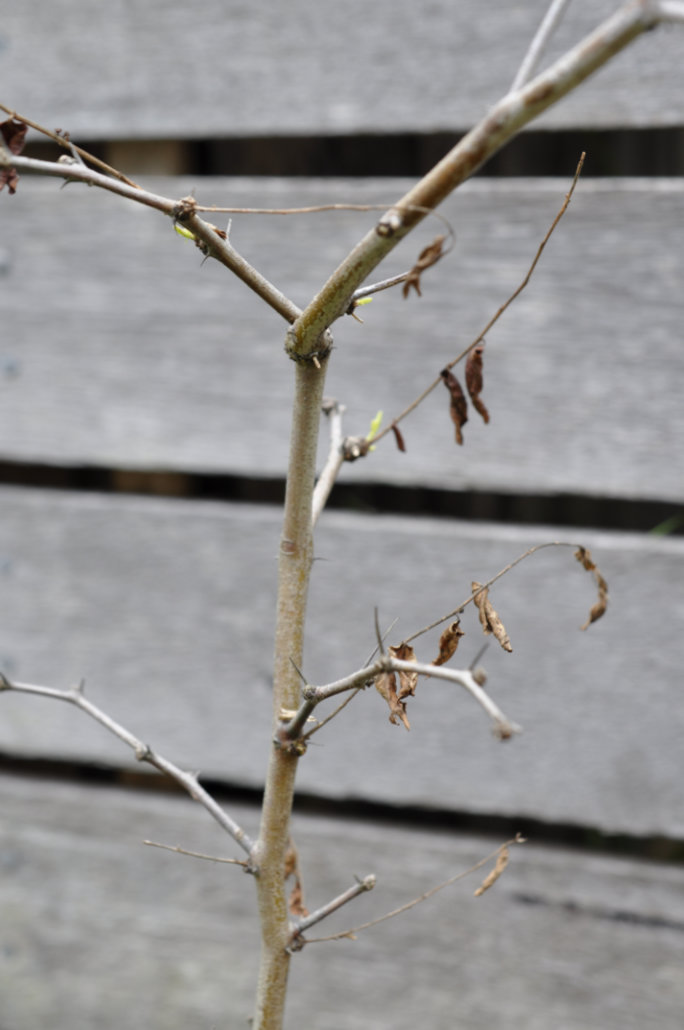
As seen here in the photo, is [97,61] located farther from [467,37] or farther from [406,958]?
[406,958]

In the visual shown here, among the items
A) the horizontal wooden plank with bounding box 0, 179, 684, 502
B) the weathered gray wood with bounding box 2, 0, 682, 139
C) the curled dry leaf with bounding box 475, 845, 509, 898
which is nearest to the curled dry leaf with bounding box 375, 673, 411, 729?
the curled dry leaf with bounding box 475, 845, 509, 898

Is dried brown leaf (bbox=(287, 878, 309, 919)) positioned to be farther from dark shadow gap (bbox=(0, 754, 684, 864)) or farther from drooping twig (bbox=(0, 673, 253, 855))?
dark shadow gap (bbox=(0, 754, 684, 864))

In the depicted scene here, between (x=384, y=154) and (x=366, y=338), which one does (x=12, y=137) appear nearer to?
(x=366, y=338)

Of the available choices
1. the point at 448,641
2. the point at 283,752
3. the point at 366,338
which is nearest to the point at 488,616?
the point at 448,641

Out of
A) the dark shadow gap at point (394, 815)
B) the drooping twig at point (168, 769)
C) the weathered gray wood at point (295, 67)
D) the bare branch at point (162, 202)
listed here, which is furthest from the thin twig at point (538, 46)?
the dark shadow gap at point (394, 815)

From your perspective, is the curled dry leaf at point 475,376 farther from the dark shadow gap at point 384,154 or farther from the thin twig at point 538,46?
the dark shadow gap at point 384,154
